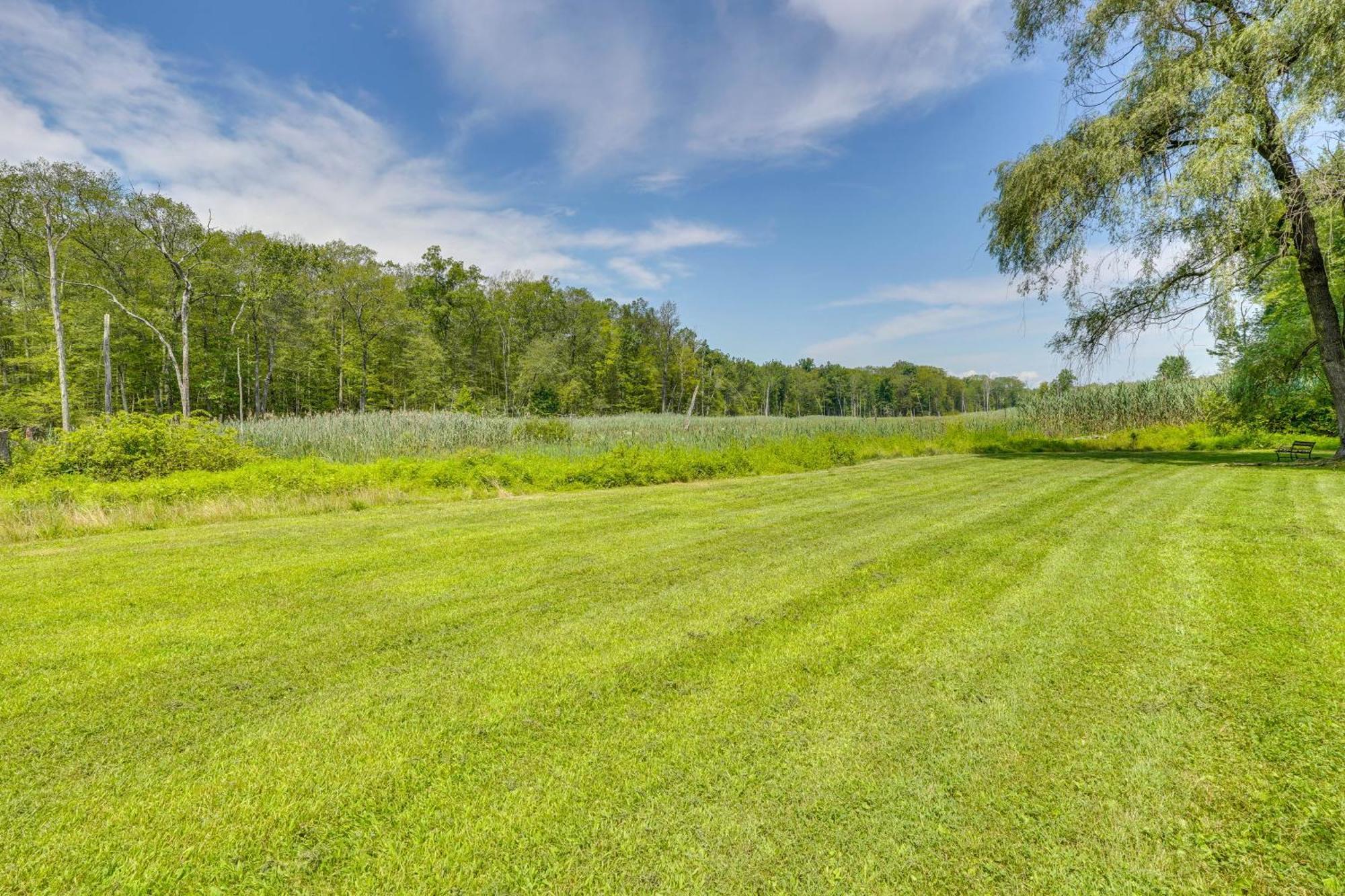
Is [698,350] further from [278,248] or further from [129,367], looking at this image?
[129,367]

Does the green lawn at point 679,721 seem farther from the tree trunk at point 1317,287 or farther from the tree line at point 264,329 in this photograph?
Answer: the tree line at point 264,329

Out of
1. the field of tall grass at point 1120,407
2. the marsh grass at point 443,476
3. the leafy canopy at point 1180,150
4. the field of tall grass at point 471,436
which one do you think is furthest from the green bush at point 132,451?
the field of tall grass at point 1120,407

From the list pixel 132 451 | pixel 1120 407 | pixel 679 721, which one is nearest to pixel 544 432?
pixel 132 451

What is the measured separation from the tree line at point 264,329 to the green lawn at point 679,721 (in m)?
15.7

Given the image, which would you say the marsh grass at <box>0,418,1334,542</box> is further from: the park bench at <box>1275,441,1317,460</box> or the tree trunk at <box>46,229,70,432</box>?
the tree trunk at <box>46,229,70,432</box>

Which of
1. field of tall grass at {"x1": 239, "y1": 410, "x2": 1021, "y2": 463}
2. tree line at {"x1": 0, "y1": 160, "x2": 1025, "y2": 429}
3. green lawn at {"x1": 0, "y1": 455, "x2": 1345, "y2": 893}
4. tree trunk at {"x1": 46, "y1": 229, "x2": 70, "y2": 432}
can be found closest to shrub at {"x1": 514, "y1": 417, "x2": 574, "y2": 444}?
field of tall grass at {"x1": 239, "y1": 410, "x2": 1021, "y2": 463}

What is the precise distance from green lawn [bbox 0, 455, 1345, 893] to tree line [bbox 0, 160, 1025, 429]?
1567 centimetres

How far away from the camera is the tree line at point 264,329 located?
22234mm

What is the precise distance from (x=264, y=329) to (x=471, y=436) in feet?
81.0

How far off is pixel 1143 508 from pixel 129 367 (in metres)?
46.0

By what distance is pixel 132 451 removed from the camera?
1044cm

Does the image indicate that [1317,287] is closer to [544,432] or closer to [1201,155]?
[1201,155]

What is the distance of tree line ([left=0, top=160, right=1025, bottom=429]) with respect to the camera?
72.9 ft

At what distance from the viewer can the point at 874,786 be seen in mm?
2068
